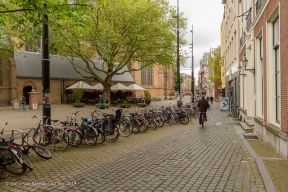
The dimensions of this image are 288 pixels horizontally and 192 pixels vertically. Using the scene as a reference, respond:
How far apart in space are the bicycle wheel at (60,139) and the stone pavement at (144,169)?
0.24 meters

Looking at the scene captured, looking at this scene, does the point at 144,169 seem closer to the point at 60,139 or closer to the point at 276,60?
the point at 60,139

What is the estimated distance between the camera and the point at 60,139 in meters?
8.05

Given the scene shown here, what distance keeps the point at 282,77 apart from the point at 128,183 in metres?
4.98

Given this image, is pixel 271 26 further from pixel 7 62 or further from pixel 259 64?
pixel 7 62

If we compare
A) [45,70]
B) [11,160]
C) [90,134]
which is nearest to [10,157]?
[11,160]

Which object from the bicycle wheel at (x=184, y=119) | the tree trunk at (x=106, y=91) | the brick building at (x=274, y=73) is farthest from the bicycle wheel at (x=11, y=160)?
the tree trunk at (x=106, y=91)

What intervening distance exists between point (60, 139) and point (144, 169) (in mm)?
3447

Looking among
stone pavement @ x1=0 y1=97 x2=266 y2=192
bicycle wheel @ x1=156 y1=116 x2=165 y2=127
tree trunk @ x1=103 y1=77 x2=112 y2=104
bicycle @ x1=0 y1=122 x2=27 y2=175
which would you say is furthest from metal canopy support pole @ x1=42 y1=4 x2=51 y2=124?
tree trunk @ x1=103 y1=77 x2=112 y2=104

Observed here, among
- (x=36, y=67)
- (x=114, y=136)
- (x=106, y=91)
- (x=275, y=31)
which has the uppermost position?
(x=36, y=67)

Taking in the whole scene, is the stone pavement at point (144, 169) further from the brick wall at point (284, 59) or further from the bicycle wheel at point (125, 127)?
the bicycle wheel at point (125, 127)

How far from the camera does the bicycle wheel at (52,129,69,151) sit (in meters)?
7.85

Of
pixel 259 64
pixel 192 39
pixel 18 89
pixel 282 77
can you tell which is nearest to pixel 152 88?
pixel 192 39

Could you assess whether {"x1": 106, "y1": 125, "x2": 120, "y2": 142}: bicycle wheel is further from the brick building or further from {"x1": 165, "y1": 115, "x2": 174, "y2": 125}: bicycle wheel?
{"x1": 165, "y1": 115, "x2": 174, "y2": 125}: bicycle wheel

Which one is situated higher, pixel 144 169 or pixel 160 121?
pixel 160 121
